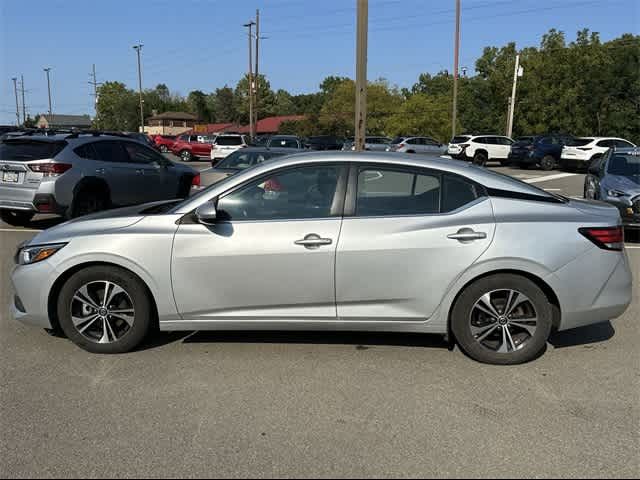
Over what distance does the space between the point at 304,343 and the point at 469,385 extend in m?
1.36

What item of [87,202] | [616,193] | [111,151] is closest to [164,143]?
[111,151]

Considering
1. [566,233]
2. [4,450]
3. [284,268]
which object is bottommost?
A: [4,450]

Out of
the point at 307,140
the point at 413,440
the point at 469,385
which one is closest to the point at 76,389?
the point at 413,440

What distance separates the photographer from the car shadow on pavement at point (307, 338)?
4.75 meters

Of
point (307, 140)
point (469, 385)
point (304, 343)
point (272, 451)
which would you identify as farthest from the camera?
point (307, 140)

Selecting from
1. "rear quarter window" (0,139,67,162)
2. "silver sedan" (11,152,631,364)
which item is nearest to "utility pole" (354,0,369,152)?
"rear quarter window" (0,139,67,162)

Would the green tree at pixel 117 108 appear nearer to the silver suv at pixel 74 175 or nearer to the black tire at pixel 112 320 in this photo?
the silver suv at pixel 74 175

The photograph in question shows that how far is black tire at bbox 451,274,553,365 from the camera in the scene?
4.23m

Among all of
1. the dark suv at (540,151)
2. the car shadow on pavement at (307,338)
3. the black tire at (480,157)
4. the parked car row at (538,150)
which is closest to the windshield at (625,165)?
the car shadow on pavement at (307,338)

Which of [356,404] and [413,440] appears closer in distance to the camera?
[413,440]

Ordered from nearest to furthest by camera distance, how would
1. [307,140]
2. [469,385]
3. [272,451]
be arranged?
[272,451] → [469,385] → [307,140]

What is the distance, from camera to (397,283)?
424cm

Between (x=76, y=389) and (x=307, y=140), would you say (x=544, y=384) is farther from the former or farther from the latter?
(x=307, y=140)

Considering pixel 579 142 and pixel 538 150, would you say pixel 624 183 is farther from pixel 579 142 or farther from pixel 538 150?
pixel 538 150
